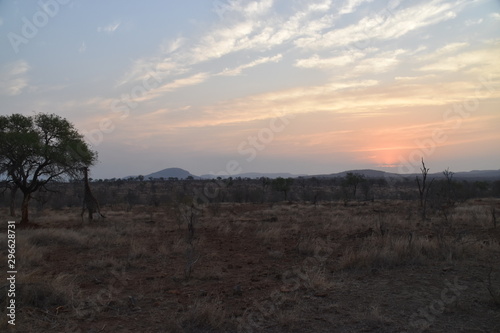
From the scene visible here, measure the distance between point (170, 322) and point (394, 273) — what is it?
507 cm

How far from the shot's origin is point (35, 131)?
20.4 metres

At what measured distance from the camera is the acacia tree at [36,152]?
1930 centimetres

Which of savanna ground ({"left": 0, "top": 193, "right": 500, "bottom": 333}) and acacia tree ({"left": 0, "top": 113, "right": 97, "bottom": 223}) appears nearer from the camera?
savanna ground ({"left": 0, "top": 193, "right": 500, "bottom": 333})

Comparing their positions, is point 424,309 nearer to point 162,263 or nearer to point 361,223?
point 162,263

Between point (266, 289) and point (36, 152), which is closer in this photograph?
point (266, 289)

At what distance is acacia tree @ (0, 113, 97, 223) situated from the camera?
19297 millimetres

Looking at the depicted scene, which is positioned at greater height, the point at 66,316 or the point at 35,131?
the point at 35,131

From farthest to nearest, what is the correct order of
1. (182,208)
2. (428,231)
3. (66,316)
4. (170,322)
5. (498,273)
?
(182,208) < (428,231) < (498,273) < (66,316) < (170,322)

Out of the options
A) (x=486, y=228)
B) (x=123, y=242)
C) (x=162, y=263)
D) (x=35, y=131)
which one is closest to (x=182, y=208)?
(x=123, y=242)

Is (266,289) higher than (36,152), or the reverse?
(36,152)

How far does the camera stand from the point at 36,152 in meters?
19.6

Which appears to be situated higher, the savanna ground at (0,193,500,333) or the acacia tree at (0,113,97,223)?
the acacia tree at (0,113,97,223)

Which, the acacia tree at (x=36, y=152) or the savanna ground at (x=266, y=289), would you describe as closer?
the savanna ground at (x=266, y=289)

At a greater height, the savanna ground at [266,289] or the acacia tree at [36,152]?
the acacia tree at [36,152]
